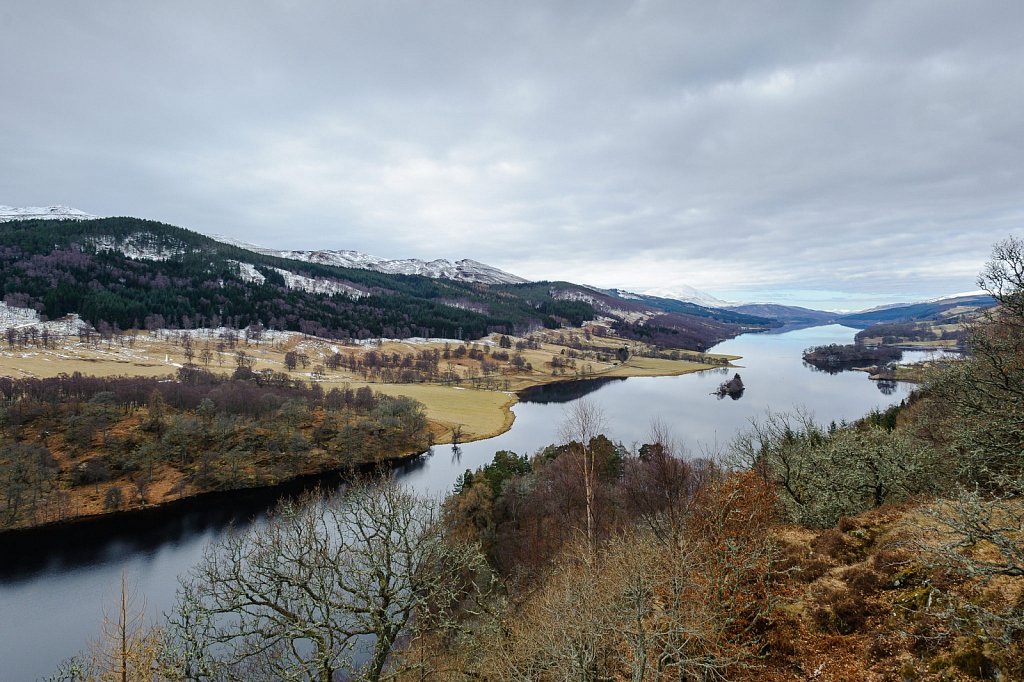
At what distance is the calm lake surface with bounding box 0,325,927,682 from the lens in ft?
81.0

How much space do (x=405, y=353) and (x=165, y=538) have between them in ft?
328

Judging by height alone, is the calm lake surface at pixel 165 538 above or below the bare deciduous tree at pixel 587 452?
below

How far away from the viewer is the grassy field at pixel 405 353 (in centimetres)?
7662

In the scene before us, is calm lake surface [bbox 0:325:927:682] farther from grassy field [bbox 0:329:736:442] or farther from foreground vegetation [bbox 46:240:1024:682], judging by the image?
foreground vegetation [bbox 46:240:1024:682]

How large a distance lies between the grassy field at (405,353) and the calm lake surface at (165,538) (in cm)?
856

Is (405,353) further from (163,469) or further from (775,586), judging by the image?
(775,586)

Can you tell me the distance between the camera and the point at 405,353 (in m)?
134

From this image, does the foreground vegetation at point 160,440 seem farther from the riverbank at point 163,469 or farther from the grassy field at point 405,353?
the grassy field at point 405,353

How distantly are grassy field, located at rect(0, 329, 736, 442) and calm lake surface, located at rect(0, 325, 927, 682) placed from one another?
856 centimetres

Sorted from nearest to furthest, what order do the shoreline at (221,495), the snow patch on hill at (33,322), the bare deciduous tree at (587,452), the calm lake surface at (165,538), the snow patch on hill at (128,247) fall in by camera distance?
1. the bare deciduous tree at (587,452)
2. the calm lake surface at (165,538)
3. the shoreline at (221,495)
4. the snow patch on hill at (33,322)
5. the snow patch on hill at (128,247)

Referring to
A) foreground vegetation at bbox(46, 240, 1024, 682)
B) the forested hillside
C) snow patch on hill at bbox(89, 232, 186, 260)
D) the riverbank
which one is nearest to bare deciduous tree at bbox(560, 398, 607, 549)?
foreground vegetation at bbox(46, 240, 1024, 682)

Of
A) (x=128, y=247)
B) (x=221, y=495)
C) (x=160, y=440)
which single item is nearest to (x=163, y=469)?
(x=160, y=440)

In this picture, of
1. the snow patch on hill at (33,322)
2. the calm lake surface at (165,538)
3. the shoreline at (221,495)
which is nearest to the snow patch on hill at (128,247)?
the snow patch on hill at (33,322)

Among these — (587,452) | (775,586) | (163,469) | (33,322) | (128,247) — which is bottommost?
(163,469)
